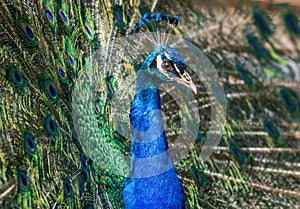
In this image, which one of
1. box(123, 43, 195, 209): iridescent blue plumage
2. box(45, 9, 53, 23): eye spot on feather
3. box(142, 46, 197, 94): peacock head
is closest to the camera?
box(142, 46, 197, 94): peacock head

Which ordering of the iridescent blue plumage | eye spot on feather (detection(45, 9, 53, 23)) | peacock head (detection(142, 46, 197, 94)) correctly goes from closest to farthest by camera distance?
peacock head (detection(142, 46, 197, 94))
the iridescent blue plumage
eye spot on feather (detection(45, 9, 53, 23))

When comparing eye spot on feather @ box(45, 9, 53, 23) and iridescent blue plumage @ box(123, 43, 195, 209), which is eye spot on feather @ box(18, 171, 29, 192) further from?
eye spot on feather @ box(45, 9, 53, 23)

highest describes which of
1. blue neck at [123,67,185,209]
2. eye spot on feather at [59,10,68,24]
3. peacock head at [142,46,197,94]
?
eye spot on feather at [59,10,68,24]

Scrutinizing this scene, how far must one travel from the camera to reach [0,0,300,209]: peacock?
2.03 meters

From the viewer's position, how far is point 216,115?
2.53m

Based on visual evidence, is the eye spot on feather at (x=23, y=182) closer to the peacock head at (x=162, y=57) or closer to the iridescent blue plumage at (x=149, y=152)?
the iridescent blue plumage at (x=149, y=152)

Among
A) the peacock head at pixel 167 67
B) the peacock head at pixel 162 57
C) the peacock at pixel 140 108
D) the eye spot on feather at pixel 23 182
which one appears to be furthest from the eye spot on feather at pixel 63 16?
the eye spot on feather at pixel 23 182

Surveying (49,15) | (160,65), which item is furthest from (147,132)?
(49,15)

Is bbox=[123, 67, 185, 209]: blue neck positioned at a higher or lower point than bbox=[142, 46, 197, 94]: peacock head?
lower

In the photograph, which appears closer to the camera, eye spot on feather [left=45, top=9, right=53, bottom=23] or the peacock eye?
the peacock eye

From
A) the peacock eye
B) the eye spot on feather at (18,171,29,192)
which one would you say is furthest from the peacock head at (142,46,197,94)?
the eye spot on feather at (18,171,29,192)

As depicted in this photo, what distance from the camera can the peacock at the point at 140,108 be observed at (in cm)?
203

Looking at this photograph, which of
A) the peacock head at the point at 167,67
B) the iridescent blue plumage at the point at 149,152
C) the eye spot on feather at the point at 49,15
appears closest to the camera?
the peacock head at the point at 167,67

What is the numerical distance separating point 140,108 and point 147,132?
84mm
